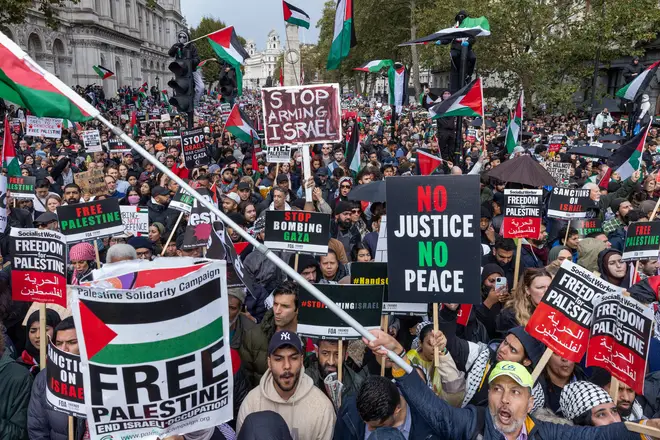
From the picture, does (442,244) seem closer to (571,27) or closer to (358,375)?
(358,375)

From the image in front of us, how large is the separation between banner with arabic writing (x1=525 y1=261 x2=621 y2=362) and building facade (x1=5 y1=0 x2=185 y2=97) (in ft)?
99.9

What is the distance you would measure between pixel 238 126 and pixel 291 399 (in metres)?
10.6

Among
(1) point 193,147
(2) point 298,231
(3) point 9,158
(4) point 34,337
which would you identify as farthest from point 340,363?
(3) point 9,158

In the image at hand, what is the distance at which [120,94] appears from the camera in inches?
1810

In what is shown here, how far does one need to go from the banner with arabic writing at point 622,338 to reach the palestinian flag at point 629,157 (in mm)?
7056

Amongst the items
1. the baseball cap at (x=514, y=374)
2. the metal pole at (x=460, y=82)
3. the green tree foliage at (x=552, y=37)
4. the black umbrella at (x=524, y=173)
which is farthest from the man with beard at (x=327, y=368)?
the green tree foliage at (x=552, y=37)

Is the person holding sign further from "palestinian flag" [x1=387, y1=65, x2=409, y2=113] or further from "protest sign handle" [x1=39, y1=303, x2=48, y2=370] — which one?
"palestinian flag" [x1=387, y1=65, x2=409, y2=113]

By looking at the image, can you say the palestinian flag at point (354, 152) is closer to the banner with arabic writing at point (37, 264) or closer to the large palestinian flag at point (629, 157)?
the large palestinian flag at point (629, 157)

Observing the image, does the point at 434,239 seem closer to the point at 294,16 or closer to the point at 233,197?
the point at 233,197

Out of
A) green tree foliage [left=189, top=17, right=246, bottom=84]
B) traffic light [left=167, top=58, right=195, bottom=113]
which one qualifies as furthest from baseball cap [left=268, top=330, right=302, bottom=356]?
green tree foliage [left=189, top=17, right=246, bottom=84]

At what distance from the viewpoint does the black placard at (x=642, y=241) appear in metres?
5.53

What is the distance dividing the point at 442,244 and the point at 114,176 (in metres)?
8.90

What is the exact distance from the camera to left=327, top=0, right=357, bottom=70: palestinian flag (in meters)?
8.95

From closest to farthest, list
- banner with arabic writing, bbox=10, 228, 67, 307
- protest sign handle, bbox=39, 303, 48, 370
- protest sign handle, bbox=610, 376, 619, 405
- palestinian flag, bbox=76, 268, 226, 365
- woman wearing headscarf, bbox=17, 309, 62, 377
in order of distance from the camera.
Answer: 1. palestinian flag, bbox=76, 268, 226, 365
2. protest sign handle, bbox=610, 376, 619, 405
3. protest sign handle, bbox=39, 303, 48, 370
4. woman wearing headscarf, bbox=17, 309, 62, 377
5. banner with arabic writing, bbox=10, 228, 67, 307
